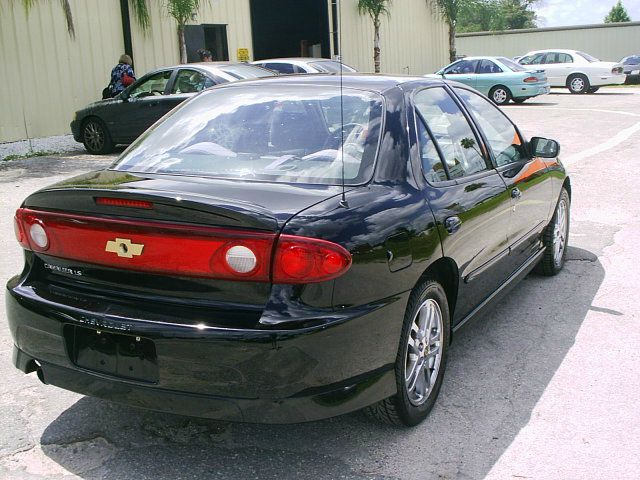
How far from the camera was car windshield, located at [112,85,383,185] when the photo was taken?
334 centimetres

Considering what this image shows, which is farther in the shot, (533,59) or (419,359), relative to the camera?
(533,59)

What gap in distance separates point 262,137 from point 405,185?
74 centimetres

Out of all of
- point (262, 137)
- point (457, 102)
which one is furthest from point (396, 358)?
point (457, 102)

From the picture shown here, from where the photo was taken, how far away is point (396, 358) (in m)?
3.11

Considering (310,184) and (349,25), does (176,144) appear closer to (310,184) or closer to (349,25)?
(310,184)

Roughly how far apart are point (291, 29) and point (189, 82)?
1532 cm

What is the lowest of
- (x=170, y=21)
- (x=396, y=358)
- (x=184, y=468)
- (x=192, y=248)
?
(x=184, y=468)

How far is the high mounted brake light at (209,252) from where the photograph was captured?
108 inches

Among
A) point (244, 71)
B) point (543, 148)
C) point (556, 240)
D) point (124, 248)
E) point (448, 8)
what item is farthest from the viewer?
point (448, 8)

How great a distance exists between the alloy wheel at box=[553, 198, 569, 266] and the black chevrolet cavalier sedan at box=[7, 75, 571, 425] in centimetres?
186

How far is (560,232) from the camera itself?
5754mm

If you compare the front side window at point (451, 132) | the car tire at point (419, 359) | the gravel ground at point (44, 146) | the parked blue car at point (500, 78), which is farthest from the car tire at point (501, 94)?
the car tire at point (419, 359)

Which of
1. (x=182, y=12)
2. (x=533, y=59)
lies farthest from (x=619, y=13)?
(x=182, y=12)

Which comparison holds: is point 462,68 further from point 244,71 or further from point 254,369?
point 254,369
